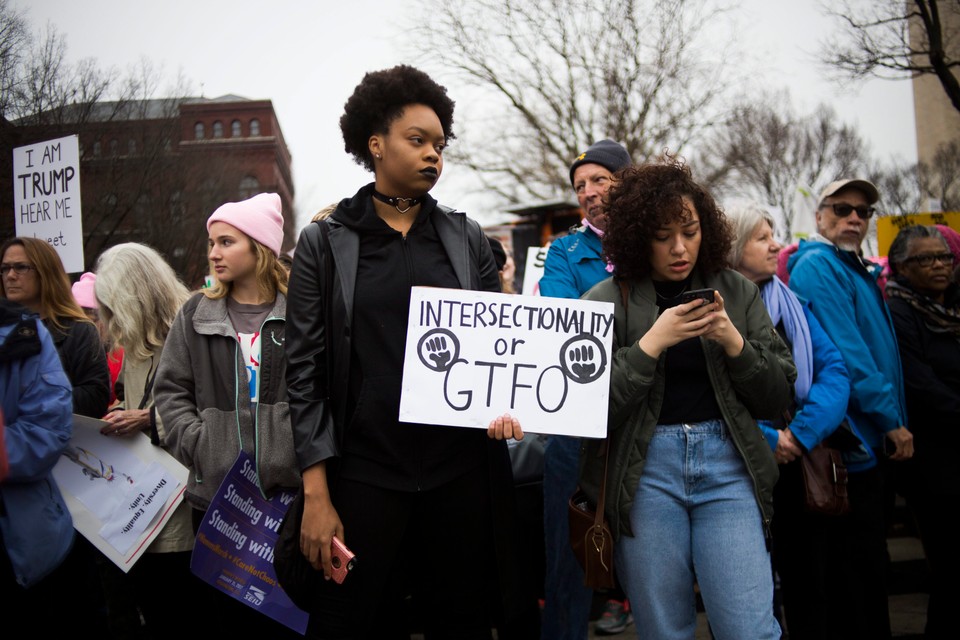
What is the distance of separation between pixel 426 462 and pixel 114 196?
1006 cm

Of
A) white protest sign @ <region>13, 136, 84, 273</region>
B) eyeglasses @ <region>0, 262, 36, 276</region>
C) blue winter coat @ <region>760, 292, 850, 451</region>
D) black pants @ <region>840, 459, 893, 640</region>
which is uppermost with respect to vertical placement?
white protest sign @ <region>13, 136, 84, 273</region>

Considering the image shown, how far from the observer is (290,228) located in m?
30.8

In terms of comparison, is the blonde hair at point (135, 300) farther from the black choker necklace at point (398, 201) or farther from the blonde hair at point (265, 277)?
the black choker necklace at point (398, 201)

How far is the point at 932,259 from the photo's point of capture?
13.7 ft

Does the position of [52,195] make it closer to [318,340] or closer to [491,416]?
[318,340]

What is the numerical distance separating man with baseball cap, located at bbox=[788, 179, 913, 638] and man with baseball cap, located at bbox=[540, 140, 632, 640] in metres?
1.19

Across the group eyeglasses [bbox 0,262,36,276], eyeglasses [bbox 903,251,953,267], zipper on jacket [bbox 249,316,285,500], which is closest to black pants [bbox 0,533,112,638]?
zipper on jacket [bbox 249,316,285,500]

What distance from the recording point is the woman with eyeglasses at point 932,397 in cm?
393

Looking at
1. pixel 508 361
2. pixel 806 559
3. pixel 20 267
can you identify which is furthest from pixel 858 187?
pixel 20 267

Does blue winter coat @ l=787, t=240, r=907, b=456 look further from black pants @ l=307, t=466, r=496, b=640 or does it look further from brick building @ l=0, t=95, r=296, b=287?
brick building @ l=0, t=95, r=296, b=287

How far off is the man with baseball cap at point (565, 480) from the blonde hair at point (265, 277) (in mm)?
1205

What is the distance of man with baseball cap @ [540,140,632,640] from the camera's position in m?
3.57

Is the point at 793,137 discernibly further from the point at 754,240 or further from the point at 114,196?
the point at 754,240

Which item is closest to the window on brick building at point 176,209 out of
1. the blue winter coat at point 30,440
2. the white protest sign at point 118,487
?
the white protest sign at point 118,487
